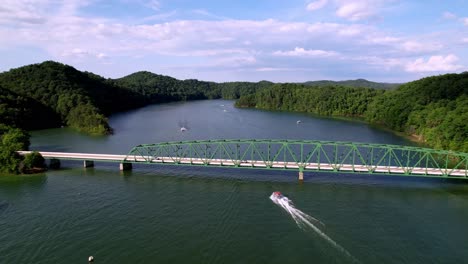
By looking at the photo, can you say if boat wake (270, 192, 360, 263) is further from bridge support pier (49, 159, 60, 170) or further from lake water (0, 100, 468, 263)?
bridge support pier (49, 159, 60, 170)

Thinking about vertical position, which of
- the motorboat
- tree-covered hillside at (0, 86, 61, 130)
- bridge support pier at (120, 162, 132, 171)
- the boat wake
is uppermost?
tree-covered hillside at (0, 86, 61, 130)

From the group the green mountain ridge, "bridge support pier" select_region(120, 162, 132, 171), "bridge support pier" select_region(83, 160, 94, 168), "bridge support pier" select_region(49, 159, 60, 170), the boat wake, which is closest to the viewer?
the boat wake

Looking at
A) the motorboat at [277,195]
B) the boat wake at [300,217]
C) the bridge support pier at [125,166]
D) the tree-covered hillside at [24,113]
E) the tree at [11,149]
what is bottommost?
the boat wake at [300,217]

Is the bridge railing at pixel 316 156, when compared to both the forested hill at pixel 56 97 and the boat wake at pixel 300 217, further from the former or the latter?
the forested hill at pixel 56 97

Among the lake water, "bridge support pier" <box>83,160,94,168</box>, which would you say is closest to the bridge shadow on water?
the lake water

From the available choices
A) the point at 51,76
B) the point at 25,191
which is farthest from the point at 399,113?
the point at 51,76

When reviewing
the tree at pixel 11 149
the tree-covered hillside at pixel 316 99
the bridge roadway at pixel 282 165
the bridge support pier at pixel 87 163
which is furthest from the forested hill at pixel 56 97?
the tree-covered hillside at pixel 316 99

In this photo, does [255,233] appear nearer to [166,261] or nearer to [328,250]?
[328,250]
